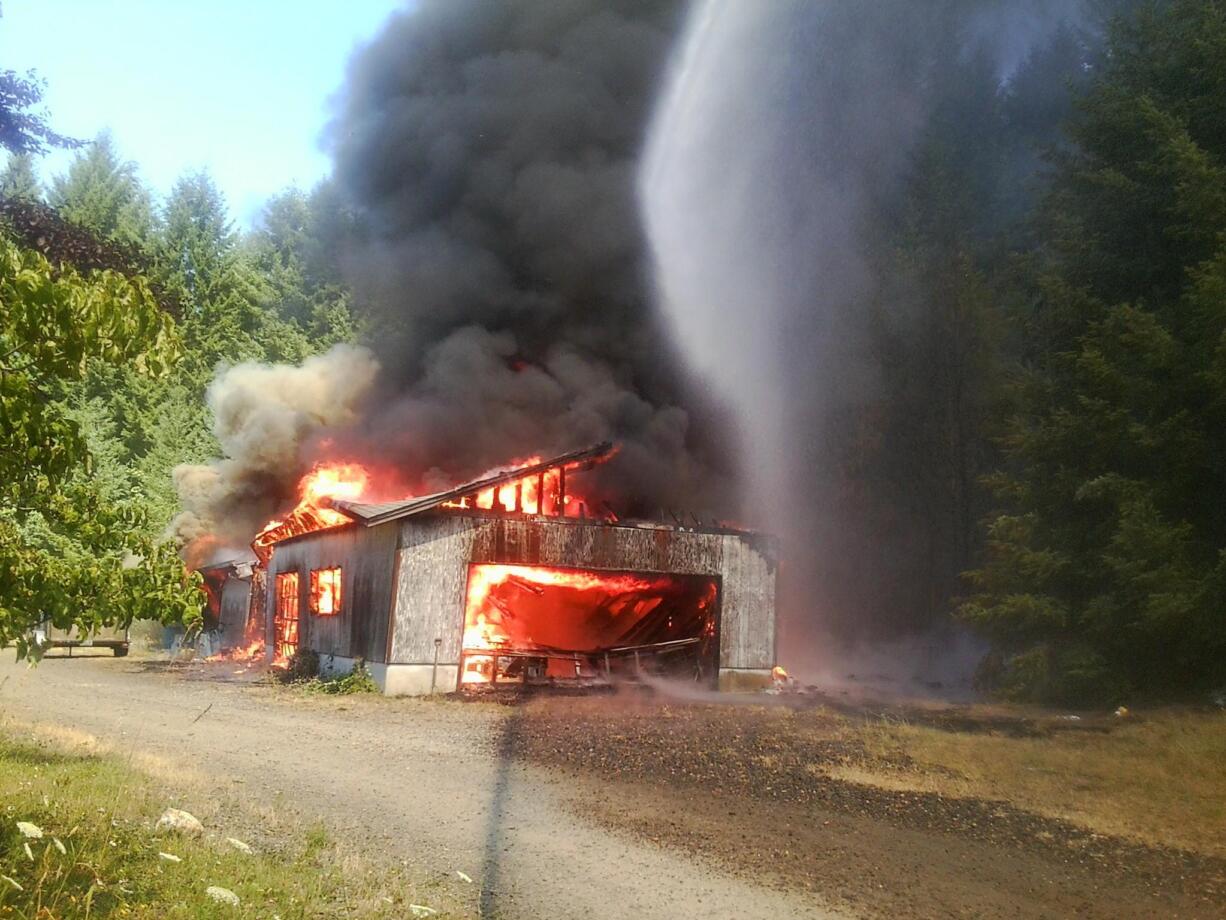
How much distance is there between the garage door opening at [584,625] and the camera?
1925cm

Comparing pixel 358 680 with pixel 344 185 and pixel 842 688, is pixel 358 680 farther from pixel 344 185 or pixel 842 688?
pixel 344 185

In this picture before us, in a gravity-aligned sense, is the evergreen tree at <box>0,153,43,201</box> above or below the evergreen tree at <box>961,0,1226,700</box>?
above

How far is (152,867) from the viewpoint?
556 cm

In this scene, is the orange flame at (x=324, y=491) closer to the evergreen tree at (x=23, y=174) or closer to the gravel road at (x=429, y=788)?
the gravel road at (x=429, y=788)

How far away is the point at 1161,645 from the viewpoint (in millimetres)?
16719

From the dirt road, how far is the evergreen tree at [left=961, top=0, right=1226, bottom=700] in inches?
285

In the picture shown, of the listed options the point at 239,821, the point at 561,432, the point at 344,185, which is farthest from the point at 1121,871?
the point at 344,185

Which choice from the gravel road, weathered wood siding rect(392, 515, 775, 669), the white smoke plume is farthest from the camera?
the white smoke plume

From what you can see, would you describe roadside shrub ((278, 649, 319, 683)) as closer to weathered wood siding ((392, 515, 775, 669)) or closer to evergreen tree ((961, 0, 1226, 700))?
weathered wood siding ((392, 515, 775, 669))

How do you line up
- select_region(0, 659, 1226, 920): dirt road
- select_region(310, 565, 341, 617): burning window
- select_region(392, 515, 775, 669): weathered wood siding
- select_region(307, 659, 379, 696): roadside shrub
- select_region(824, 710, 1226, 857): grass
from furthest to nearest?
1. select_region(310, 565, 341, 617): burning window
2. select_region(392, 515, 775, 669): weathered wood siding
3. select_region(307, 659, 379, 696): roadside shrub
4. select_region(824, 710, 1226, 857): grass
5. select_region(0, 659, 1226, 920): dirt road

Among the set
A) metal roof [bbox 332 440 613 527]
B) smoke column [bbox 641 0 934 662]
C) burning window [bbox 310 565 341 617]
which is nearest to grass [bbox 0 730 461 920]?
metal roof [bbox 332 440 613 527]

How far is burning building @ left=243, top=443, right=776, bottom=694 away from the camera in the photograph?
18047 mm

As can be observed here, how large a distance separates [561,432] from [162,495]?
2611 cm

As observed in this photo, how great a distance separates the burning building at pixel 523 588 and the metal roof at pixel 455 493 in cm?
4
